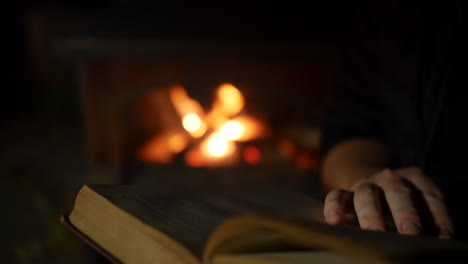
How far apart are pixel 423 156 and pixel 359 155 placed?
0.11m

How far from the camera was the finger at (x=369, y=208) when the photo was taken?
52 centimetres

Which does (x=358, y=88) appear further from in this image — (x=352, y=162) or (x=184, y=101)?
(x=184, y=101)

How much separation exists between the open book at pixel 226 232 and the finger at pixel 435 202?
0.35ft

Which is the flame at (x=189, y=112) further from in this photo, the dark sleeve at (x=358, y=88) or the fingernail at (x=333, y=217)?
the fingernail at (x=333, y=217)

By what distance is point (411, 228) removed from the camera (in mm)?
508

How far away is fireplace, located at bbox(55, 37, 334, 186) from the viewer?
5.78ft

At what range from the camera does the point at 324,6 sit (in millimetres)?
2168

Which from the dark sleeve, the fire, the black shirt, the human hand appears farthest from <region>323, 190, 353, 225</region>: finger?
the fire

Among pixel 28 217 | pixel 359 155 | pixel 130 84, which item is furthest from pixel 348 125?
pixel 28 217

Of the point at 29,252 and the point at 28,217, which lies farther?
the point at 28,217

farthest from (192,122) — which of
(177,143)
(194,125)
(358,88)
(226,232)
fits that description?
(226,232)

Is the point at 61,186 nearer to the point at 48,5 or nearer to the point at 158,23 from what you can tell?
the point at 158,23

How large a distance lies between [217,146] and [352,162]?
4.38ft

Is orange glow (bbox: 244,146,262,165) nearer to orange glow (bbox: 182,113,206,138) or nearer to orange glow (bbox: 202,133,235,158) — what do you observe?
orange glow (bbox: 202,133,235,158)
